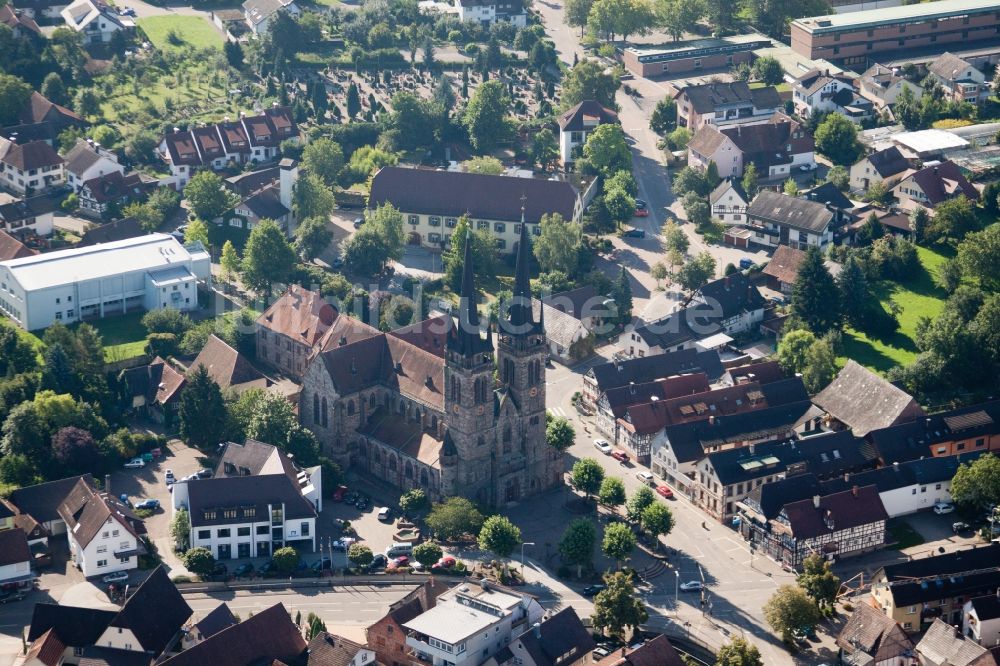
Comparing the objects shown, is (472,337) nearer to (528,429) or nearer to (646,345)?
(528,429)

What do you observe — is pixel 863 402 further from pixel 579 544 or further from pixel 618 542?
pixel 579 544

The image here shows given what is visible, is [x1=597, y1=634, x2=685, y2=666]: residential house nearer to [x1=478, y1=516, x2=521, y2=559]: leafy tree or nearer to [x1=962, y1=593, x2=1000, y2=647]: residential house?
[x1=478, y1=516, x2=521, y2=559]: leafy tree

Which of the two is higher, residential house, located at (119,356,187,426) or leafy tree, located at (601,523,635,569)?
residential house, located at (119,356,187,426)

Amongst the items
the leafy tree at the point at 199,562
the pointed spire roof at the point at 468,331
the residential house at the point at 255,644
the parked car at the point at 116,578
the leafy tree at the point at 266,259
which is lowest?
the parked car at the point at 116,578

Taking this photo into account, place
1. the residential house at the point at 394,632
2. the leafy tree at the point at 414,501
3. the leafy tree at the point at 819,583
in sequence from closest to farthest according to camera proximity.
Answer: the residential house at the point at 394,632 → the leafy tree at the point at 819,583 → the leafy tree at the point at 414,501

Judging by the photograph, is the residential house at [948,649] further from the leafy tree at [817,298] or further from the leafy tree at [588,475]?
the leafy tree at [817,298]

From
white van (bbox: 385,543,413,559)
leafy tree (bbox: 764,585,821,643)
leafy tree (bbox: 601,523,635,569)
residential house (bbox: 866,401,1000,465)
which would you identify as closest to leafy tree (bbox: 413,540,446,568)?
white van (bbox: 385,543,413,559)

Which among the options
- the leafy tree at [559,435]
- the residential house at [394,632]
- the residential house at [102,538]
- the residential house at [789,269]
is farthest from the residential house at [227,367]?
the residential house at [789,269]
